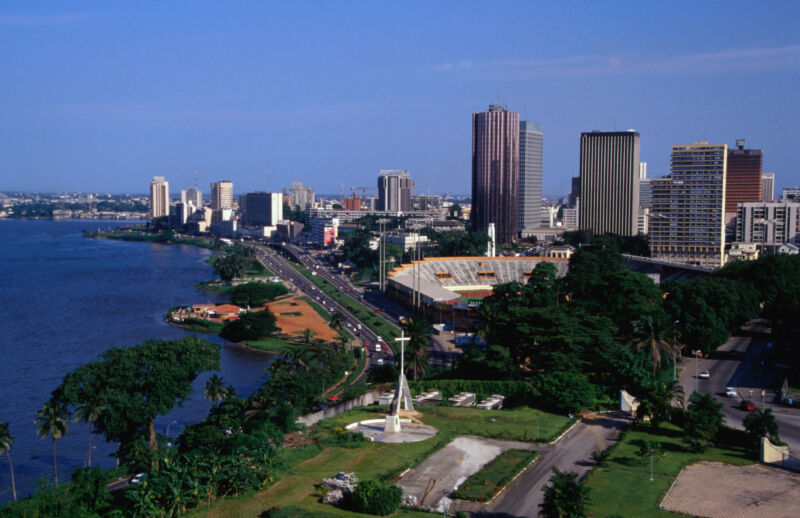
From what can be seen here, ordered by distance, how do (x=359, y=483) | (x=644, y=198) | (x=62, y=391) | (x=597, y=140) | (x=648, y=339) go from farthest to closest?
(x=644, y=198)
(x=597, y=140)
(x=648, y=339)
(x=62, y=391)
(x=359, y=483)

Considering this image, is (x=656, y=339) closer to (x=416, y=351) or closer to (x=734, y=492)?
(x=416, y=351)

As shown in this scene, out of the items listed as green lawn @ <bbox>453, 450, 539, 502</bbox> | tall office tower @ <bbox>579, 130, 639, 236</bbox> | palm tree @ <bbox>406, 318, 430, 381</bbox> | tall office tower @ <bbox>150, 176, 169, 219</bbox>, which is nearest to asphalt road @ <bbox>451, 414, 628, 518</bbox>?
green lawn @ <bbox>453, 450, 539, 502</bbox>

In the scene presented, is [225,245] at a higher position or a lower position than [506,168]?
lower

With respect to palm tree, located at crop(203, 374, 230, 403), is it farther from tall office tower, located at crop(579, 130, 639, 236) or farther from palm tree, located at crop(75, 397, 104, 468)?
tall office tower, located at crop(579, 130, 639, 236)

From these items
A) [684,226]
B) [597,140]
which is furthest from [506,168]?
[684,226]

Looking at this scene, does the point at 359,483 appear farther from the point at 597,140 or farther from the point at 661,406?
the point at 597,140

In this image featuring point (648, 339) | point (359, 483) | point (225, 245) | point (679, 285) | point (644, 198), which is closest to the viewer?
point (359, 483)

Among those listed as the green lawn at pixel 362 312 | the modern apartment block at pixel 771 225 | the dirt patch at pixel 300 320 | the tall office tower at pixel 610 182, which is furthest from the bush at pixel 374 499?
the tall office tower at pixel 610 182

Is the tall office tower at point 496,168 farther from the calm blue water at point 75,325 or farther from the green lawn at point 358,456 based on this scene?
the green lawn at point 358,456
